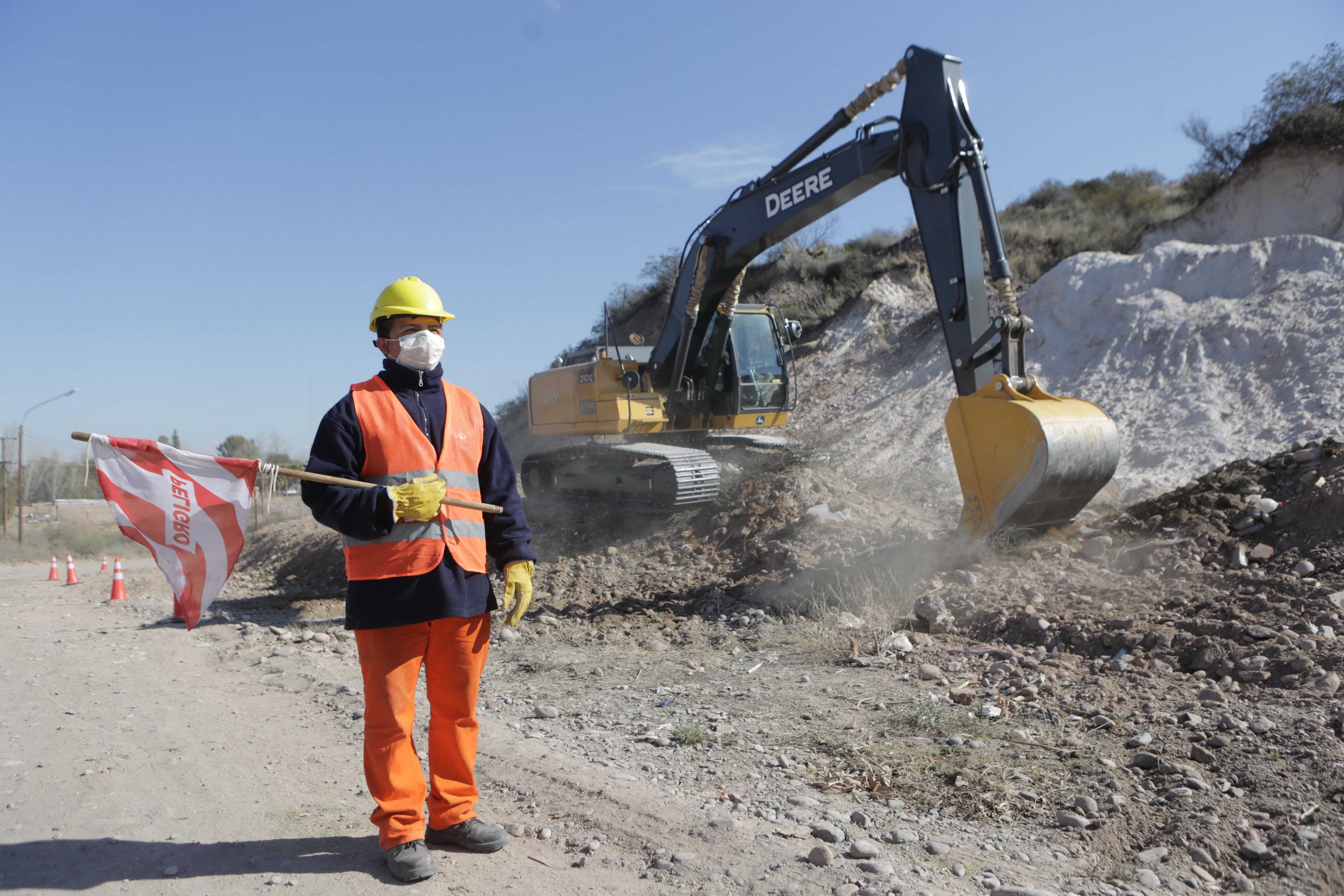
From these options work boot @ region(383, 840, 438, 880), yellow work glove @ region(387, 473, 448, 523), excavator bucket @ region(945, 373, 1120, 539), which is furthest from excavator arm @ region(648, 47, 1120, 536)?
work boot @ region(383, 840, 438, 880)

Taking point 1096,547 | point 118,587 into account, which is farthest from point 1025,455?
point 118,587

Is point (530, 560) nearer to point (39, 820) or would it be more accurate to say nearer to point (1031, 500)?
point (39, 820)

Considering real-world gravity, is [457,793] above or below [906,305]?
below

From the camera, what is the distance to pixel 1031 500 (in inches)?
245

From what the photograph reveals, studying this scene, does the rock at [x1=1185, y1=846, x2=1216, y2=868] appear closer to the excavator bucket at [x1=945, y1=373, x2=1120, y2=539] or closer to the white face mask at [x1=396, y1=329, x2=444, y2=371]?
the white face mask at [x1=396, y1=329, x2=444, y2=371]

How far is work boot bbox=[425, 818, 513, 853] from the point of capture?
300 cm

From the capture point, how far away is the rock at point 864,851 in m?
2.90

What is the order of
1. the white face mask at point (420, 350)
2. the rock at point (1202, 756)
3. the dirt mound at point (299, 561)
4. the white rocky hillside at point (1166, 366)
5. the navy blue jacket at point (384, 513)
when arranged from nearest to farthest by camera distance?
the navy blue jacket at point (384, 513)
the white face mask at point (420, 350)
the rock at point (1202, 756)
the white rocky hillside at point (1166, 366)
the dirt mound at point (299, 561)

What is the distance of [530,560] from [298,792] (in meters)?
1.46

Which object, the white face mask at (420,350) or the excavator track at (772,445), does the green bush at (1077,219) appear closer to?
the excavator track at (772,445)

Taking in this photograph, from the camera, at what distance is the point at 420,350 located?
3137 millimetres

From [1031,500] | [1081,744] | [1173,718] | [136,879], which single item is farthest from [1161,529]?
[136,879]

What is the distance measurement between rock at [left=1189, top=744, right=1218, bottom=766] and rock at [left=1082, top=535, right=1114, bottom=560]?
317 cm

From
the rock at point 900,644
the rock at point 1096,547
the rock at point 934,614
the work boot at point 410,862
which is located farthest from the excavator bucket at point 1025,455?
the work boot at point 410,862
